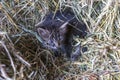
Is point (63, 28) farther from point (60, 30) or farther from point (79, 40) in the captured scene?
point (79, 40)

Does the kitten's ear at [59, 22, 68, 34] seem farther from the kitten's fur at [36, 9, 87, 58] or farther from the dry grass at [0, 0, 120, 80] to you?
the dry grass at [0, 0, 120, 80]

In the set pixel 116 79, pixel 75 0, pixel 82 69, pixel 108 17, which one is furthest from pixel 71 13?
pixel 116 79

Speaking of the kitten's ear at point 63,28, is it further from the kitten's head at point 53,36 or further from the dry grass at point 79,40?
the dry grass at point 79,40

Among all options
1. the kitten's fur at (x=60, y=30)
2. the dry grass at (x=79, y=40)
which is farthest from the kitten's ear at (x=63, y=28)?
the dry grass at (x=79, y=40)

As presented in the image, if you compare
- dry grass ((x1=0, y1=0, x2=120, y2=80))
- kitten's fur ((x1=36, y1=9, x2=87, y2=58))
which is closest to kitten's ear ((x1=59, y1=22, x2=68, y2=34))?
kitten's fur ((x1=36, y1=9, x2=87, y2=58))

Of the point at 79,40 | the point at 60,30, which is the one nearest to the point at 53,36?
the point at 60,30
